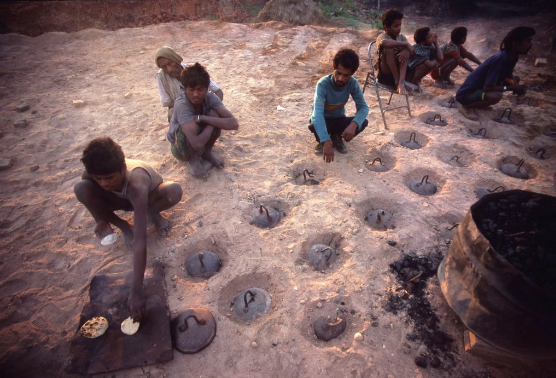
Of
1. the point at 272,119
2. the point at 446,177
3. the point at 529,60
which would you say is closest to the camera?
the point at 446,177

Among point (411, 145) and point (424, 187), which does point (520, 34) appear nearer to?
point (411, 145)

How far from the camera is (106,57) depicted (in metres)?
7.37

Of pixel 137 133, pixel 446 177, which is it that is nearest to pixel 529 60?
pixel 446 177

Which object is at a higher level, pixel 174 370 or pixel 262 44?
pixel 262 44

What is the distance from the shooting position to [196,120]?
3.35 metres

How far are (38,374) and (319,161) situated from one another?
360 centimetres

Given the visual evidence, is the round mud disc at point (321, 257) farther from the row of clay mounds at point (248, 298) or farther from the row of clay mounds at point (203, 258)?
the row of clay mounds at point (203, 258)

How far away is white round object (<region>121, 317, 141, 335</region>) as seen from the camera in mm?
2172

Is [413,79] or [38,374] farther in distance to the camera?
[413,79]

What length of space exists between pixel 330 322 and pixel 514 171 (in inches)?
133

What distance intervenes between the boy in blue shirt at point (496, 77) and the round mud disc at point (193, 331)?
5.29 metres

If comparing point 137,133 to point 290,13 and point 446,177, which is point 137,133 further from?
point 290,13

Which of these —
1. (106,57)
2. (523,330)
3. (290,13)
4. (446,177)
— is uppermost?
(290,13)

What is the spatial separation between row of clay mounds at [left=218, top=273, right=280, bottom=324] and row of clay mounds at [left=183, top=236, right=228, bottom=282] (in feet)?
0.89
